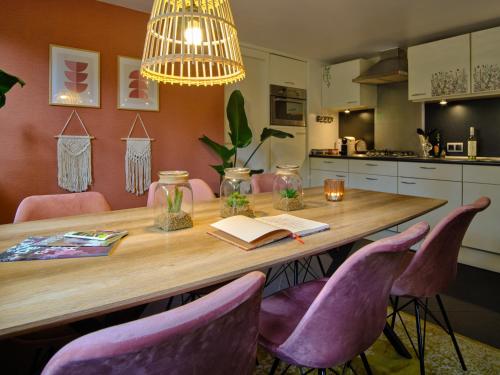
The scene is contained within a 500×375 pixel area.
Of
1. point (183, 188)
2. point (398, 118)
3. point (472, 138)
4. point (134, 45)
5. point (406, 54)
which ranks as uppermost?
point (406, 54)

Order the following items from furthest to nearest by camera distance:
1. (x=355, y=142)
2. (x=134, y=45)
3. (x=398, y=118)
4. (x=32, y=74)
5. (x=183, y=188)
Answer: (x=355, y=142) < (x=398, y=118) < (x=134, y=45) < (x=32, y=74) < (x=183, y=188)

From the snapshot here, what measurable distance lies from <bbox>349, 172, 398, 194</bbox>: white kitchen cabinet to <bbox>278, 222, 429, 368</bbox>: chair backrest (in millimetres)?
2945

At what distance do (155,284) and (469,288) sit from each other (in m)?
2.73

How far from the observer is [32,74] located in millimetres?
2637

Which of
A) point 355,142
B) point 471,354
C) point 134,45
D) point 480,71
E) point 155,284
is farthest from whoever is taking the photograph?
point 355,142

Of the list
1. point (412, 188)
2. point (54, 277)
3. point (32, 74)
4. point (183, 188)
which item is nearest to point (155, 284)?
point (54, 277)

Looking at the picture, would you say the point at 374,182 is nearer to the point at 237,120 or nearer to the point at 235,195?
the point at 237,120

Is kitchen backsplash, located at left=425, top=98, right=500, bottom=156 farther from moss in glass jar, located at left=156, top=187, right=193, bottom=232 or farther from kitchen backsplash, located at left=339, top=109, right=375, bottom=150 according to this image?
moss in glass jar, located at left=156, top=187, right=193, bottom=232

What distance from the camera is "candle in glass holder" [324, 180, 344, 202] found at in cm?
201

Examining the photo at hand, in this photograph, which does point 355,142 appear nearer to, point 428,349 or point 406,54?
point 406,54

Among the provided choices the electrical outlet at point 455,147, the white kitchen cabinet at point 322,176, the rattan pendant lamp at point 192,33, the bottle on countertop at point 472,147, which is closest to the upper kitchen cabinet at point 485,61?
the bottle on countertop at point 472,147

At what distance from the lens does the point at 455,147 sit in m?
3.95

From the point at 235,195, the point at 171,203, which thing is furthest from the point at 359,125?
the point at 171,203

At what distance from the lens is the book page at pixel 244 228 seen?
3.90 feet
